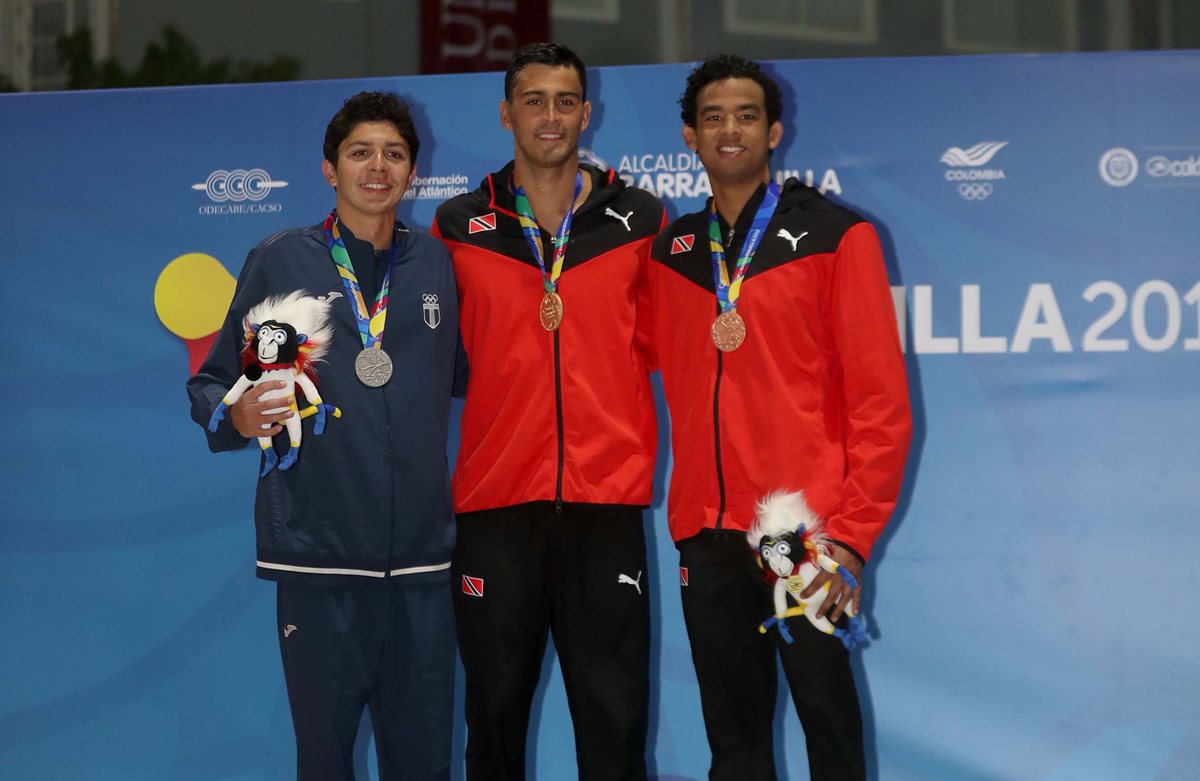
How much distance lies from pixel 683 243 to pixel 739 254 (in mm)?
171

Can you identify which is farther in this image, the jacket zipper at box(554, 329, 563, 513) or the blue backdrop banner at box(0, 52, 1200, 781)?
the blue backdrop banner at box(0, 52, 1200, 781)

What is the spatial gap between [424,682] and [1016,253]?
221 cm

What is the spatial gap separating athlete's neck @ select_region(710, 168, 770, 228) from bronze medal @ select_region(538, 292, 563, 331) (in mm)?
448

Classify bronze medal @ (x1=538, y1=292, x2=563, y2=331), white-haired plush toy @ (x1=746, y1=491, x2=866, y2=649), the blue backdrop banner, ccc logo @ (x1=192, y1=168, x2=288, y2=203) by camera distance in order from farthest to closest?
1. ccc logo @ (x1=192, y1=168, x2=288, y2=203)
2. the blue backdrop banner
3. bronze medal @ (x1=538, y1=292, x2=563, y2=331)
4. white-haired plush toy @ (x1=746, y1=491, x2=866, y2=649)

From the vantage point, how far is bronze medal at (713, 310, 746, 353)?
105 inches

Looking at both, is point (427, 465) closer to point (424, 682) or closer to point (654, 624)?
point (424, 682)

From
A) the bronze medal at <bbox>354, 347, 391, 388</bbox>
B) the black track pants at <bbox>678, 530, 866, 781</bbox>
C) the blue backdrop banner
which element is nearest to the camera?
the black track pants at <bbox>678, 530, 866, 781</bbox>

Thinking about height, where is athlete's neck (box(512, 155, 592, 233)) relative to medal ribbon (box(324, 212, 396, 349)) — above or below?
above

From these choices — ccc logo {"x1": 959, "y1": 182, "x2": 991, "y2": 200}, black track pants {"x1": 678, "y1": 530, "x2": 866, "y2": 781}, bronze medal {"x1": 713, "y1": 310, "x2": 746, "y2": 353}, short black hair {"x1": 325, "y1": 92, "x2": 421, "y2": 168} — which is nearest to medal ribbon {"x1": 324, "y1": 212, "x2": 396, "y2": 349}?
short black hair {"x1": 325, "y1": 92, "x2": 421, "y2": 168}

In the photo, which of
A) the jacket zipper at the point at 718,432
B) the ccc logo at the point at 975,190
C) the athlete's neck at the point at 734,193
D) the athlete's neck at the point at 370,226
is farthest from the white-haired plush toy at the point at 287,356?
the ccc logo at the point at 975,190

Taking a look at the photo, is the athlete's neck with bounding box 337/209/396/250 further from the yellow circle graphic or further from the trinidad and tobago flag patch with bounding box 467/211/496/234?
the yellow circle graphic

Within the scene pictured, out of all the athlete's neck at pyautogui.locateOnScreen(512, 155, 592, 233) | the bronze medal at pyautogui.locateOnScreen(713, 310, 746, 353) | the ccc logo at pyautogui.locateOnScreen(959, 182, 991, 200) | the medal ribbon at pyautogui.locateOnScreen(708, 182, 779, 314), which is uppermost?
the ccc logo at pyautogui.locateOnScreen(959, 182, 991, 200)

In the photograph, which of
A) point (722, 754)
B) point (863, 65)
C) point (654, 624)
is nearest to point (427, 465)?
point (722, 754)

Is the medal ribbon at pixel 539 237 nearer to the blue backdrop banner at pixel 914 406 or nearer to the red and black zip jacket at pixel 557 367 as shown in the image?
the red and black zip jacket at pixel 557 367
